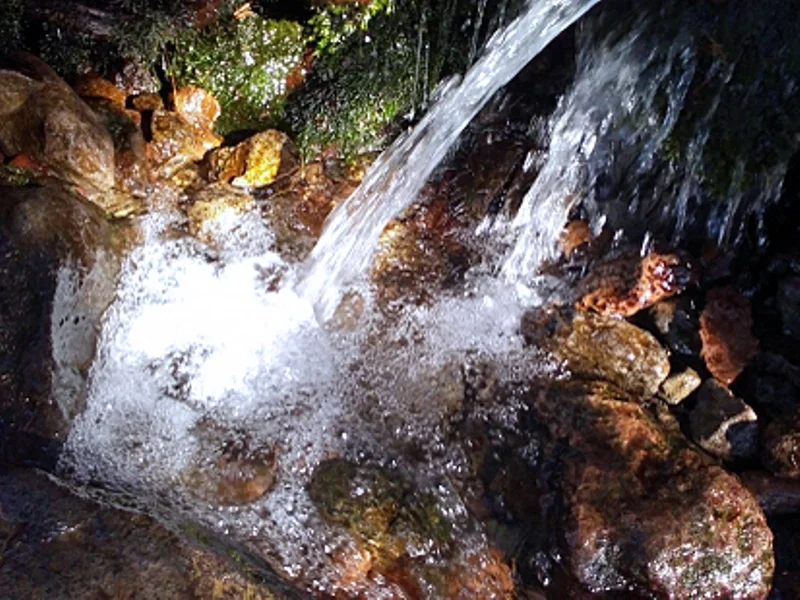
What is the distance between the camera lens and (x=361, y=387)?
160 inches

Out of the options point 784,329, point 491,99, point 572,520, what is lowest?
point 572,520

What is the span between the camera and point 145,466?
3424mm

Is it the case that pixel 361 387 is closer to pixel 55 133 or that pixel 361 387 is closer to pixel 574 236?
pixel 574 236

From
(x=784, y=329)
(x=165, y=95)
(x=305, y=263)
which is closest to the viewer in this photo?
(x=784, y=329)

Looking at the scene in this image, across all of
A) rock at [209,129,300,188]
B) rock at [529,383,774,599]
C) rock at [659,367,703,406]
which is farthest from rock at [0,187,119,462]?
rock at [659,367,703,406]

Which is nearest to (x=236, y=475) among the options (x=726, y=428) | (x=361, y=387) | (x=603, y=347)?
(x=361, y=387)

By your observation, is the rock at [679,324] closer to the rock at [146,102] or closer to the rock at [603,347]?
the rock at [603,347]

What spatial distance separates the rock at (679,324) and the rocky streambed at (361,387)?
16 mm

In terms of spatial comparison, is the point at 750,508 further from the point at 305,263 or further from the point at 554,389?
the point at 305,263

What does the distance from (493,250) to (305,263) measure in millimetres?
1329

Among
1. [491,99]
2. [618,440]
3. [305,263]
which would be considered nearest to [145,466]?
[305,263]

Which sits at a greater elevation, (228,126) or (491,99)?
(491,99)

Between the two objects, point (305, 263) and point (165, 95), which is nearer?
point (305, 263)

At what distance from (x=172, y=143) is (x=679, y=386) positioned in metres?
3.82
